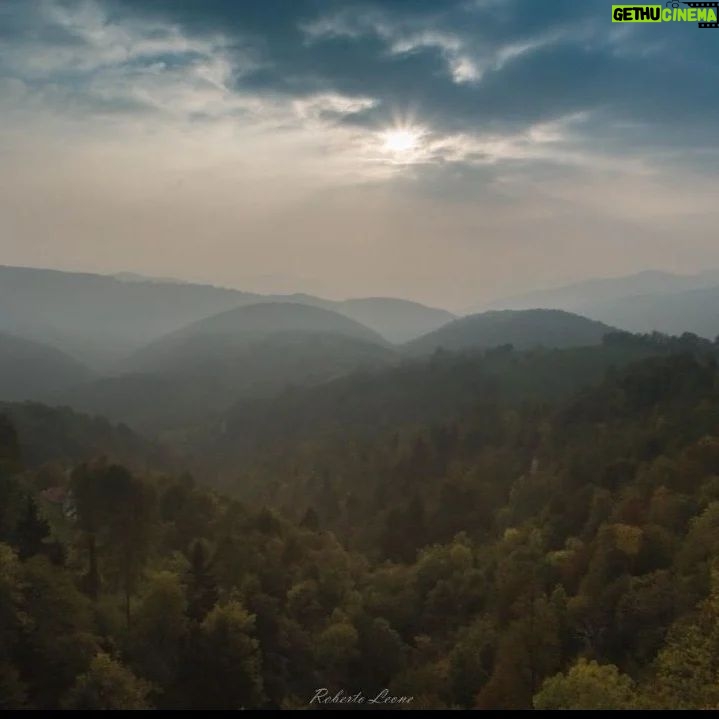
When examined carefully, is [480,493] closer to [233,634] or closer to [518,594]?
[518,594]

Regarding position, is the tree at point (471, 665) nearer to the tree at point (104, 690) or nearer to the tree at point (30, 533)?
the tree at point (104, 690)

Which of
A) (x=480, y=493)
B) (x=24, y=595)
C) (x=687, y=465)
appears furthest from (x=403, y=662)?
(x=480, y=493)

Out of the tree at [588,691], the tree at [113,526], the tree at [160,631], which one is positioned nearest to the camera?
the tree at [588,691]
